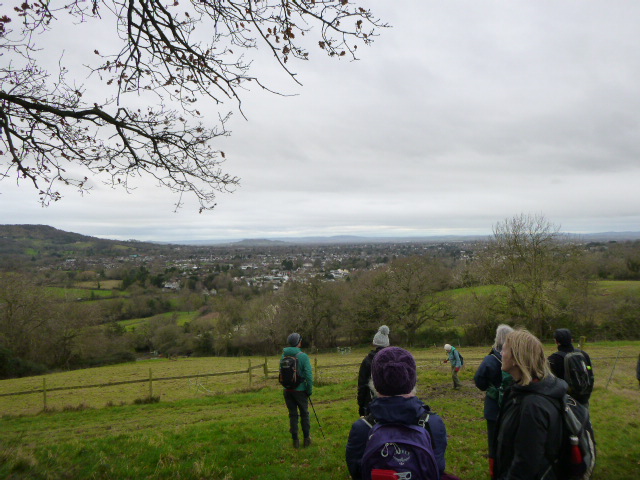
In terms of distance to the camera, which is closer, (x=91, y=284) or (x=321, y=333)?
(x=321, y=333)

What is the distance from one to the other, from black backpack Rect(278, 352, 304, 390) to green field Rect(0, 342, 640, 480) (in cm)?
112

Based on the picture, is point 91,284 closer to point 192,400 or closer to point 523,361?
point 192,400

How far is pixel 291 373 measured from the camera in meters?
5.35

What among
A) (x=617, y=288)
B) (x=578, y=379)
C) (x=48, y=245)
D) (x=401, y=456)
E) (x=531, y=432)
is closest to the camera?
(x=401, y=456)

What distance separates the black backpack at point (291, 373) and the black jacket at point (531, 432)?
10.9 feet

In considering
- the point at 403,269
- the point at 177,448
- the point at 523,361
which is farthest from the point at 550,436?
the point at 403,269

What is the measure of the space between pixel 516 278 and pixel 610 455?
22333 mm

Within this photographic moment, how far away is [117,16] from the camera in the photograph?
14.0ft

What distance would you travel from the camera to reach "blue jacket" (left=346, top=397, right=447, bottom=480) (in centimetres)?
196

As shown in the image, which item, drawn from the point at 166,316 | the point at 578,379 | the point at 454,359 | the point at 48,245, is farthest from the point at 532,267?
the point at 48,245

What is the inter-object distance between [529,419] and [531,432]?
0.08 metres

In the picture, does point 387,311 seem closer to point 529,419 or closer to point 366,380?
point 366,380

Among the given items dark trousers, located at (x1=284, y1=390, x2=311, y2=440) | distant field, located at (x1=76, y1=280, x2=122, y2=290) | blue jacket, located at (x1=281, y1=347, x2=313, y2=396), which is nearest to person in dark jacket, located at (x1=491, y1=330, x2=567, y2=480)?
blue jacket, located at (x1=281, y1=347, x2=313, y2=396)

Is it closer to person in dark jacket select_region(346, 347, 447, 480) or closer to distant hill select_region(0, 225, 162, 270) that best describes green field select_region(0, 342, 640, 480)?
person in dark jacket select_region(346, 347, 447, 480)
